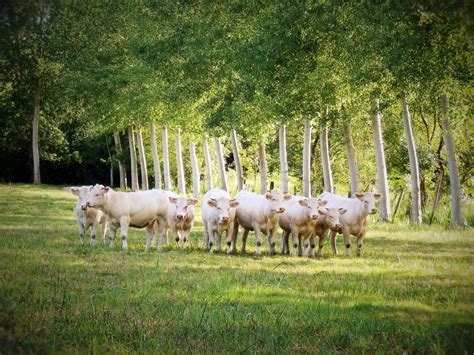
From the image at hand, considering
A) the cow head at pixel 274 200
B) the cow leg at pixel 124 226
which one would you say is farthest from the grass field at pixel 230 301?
the cow head at pixel 274 200

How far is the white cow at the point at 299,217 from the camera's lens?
Result: 16203 millimetres

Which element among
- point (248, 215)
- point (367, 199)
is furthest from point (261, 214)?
point (367, 199)

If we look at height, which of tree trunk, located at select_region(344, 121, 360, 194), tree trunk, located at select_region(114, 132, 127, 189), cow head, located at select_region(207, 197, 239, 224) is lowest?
cow head, located at select_region(207, 197, 239, 224)

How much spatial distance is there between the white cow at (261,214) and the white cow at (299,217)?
275mm

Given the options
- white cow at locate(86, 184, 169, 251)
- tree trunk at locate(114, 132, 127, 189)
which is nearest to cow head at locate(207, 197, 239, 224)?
white cow at locate(86, 184, 169, 251)

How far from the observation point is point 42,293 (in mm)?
8047

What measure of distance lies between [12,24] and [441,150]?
30.9 meters

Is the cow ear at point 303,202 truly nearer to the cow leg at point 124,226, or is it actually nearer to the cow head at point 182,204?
the cow head at point 182,204

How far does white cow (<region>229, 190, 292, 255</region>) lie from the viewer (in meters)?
16.5

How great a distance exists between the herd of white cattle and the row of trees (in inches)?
158

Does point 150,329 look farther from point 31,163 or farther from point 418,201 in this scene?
point 31,163

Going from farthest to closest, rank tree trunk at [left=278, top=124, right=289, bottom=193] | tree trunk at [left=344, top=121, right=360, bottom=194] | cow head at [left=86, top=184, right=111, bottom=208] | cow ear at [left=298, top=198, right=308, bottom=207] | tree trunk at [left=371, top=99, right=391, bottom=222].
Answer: tree trunk at [left=278, top=124, right=289, bottom=193]
tree trunk at [left=344, top=121, right=360, bottom=194]
tree trunk at [left=371, top=99, right=391, bottom=222]
cow head at [left=86, top=184, right=111, bottom=208]
cow ear at [left=298, top=198, right=308, bottom=207]

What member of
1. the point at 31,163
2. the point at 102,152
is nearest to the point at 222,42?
the point at 31,163

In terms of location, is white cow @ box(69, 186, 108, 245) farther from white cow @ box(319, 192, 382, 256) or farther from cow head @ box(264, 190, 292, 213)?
white cow @ box(319, 192, 382, 256)
